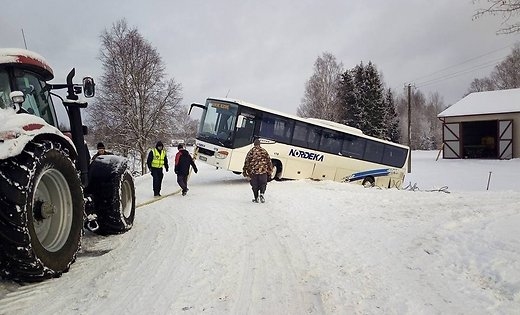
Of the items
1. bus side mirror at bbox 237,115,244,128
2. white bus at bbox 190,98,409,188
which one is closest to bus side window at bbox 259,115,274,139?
white bus at bbox 190,98,409,188

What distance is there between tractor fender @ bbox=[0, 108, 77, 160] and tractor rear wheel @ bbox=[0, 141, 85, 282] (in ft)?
0.42

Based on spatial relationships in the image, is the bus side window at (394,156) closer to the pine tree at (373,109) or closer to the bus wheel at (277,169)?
the bus wheel at (277,169)

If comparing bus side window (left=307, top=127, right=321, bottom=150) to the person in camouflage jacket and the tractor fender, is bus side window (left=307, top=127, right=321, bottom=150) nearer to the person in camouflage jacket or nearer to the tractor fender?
the person in camouflage jacket

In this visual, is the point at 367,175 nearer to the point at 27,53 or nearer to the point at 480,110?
the point at 27,53

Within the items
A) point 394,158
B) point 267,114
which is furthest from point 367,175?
point 267,114

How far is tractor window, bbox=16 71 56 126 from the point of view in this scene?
4.74 meters

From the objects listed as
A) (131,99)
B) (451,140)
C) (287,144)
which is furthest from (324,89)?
(287,144)

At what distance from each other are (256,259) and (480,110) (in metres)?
41.8

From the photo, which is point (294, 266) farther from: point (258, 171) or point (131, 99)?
point (131, 99)

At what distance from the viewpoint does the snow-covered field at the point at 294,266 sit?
353cm

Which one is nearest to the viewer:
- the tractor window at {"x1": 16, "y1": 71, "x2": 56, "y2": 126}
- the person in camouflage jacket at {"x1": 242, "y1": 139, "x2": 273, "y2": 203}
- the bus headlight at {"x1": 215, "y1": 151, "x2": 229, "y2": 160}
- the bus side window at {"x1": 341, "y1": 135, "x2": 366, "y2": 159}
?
the tractor window at {"x1": 16, "y1": 71, "x2": 56, "y2": 126}

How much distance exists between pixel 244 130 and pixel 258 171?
6082mm

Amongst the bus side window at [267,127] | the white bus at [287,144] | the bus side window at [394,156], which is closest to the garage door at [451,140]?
the bus side window at [394,156]

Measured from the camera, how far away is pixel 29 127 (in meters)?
3.86
